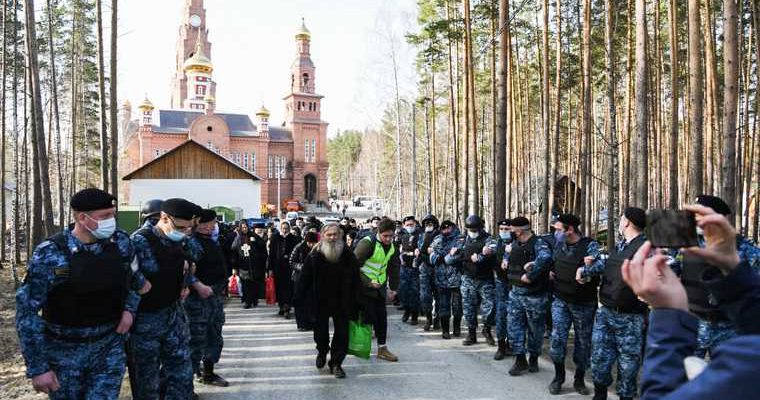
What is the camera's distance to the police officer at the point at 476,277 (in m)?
8.76

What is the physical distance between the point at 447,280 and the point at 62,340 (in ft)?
21.8

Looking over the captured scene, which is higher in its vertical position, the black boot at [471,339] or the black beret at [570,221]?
the black beret at [570,221]

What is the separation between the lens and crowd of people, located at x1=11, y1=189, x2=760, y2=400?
1.66 m

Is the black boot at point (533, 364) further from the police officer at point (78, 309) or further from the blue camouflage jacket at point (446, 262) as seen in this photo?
the police officer at point (78, 309)

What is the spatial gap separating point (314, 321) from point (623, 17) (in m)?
17.4

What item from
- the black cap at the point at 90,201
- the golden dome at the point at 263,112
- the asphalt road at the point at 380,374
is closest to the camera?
the black cap at the point at 90,201

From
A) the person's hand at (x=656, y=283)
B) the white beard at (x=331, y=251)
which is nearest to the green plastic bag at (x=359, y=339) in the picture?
the white beard at (x=331, y=251)

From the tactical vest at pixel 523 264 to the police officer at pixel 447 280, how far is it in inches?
70.5

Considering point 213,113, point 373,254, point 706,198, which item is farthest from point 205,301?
point 213,113

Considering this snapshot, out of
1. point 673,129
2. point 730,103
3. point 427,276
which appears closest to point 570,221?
point 730,103

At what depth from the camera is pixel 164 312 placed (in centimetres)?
517

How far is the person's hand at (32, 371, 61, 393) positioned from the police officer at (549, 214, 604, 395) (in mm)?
5230

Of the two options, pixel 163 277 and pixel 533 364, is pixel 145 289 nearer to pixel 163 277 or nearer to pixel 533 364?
pixel 163 277

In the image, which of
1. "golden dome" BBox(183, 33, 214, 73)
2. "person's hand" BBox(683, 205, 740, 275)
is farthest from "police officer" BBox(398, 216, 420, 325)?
"golden dome" BBox(183, 33, 214, 73)
